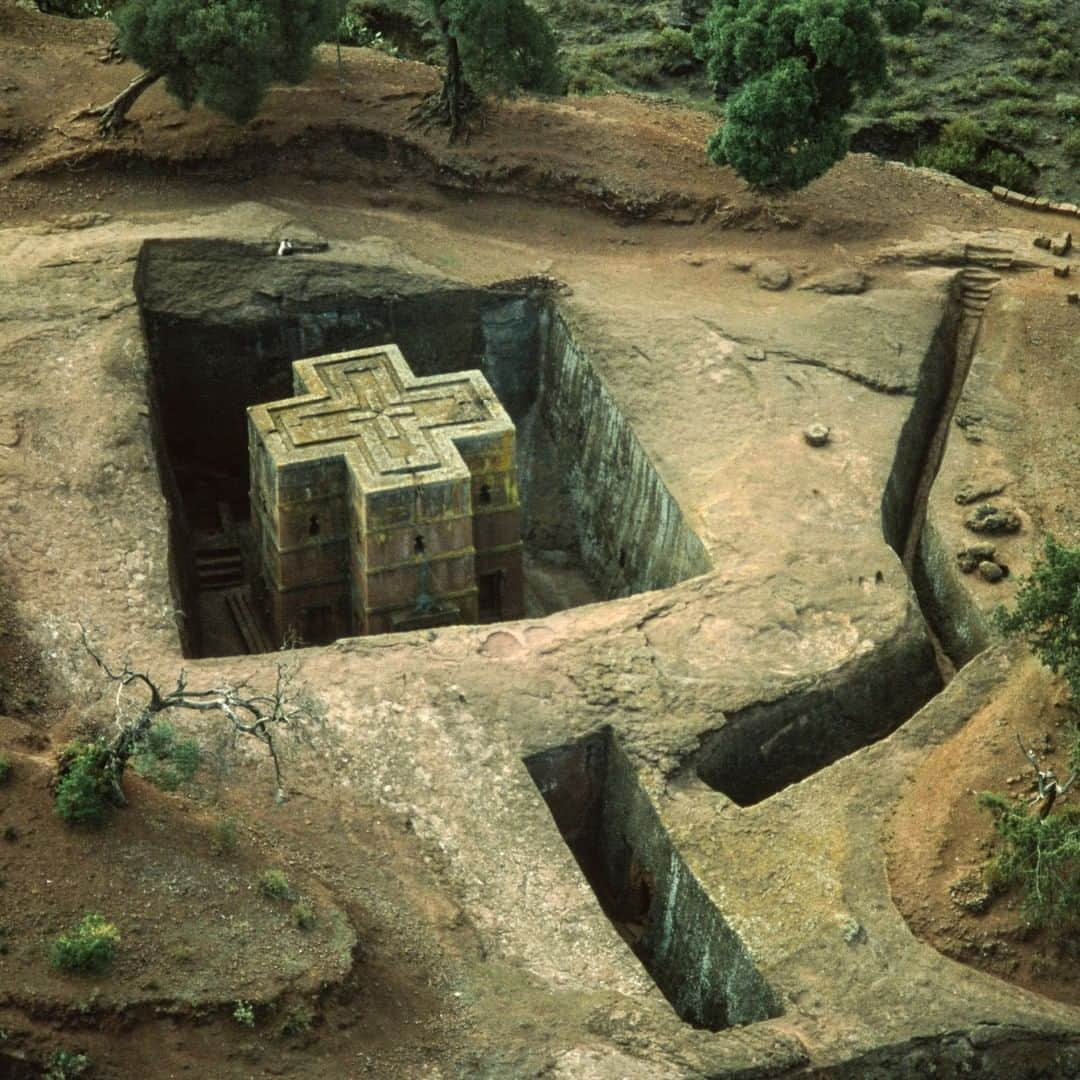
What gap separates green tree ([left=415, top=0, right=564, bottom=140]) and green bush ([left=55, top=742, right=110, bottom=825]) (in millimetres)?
18453

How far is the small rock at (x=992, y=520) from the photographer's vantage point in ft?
96.8

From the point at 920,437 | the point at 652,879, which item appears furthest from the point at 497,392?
the point at 652,879

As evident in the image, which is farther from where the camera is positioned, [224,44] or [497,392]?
[497,392]

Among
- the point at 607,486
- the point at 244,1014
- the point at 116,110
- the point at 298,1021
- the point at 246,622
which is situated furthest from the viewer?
the point at 116,110

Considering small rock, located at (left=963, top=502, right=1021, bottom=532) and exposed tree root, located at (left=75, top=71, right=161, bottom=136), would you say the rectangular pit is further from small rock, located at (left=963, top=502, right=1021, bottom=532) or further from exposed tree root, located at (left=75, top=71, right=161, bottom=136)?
small rock, located at (left=963, top=502, right=1021, bottom=532)

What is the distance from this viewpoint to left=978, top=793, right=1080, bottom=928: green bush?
22.3 meters

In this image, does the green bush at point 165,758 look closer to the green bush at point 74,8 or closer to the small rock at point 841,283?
the small rock at point 841,283

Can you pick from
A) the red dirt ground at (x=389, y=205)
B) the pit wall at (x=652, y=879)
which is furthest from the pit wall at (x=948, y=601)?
the pit wall at (x=652, y=879)

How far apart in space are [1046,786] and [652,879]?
16.7 feet

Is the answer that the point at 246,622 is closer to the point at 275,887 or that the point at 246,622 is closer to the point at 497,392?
the point at 497,392

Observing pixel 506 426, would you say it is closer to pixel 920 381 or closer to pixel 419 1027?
pixel 920 381

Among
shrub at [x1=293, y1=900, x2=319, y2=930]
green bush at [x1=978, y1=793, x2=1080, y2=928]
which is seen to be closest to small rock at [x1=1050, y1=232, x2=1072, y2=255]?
green bush at [x1=978, y1=793, x2=1080, y2=928]

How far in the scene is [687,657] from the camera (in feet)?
88.7

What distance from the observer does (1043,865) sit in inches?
882
